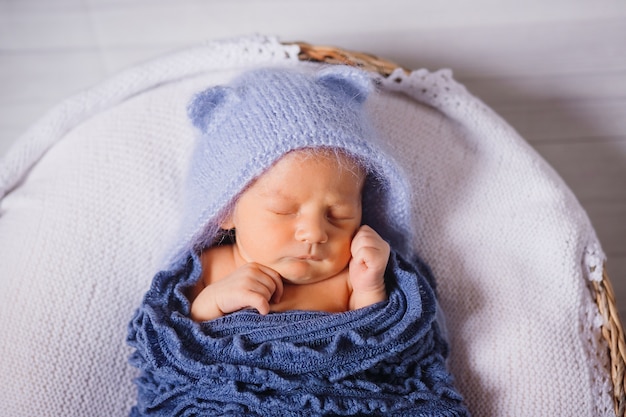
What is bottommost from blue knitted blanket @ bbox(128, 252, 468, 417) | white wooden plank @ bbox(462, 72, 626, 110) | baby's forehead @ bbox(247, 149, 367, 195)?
blue knitted blanket @ bbox(128, 252, 468, 417)

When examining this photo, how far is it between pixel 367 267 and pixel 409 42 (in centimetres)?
78

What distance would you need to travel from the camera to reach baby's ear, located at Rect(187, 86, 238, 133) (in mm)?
1104

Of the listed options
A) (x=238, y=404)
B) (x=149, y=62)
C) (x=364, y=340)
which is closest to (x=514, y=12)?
(x=149, y=62)

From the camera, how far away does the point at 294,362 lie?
3.26 ft

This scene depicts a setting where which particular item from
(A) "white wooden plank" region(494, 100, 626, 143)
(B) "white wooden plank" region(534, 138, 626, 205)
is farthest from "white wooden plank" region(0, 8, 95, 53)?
(B) "white wooden plank" region(534, 138, 626, 205)

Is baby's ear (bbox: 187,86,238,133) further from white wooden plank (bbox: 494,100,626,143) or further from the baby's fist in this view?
white wooden plank (bbox: 494,100,626,143)

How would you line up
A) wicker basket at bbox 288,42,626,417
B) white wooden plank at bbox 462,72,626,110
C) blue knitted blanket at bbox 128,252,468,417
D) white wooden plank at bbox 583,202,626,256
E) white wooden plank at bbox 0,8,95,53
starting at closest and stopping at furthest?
1. blue knitted blanket at bbox 128,252,468,417
2. wicker basket at bbox 288,42,626,417
3. white wooden plank at bbox 0,8,95,53
4. white wooden plank at bbox 462,72,626,110
5. white wooden plank at bbox 583,202,626,256

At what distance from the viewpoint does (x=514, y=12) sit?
1628 mm

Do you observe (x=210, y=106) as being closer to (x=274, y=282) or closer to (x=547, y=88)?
(x=274, y=282)

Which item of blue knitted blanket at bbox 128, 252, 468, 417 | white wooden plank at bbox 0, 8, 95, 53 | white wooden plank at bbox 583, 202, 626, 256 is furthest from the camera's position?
white wooden plank at bbox 583, 202, 626, 256

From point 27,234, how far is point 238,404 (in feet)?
1.90

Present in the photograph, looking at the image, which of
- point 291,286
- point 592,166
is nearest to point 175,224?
point 291,286

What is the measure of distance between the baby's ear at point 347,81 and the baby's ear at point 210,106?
167 mm

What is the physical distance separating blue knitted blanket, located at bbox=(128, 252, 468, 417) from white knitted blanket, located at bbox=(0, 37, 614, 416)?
16 cm
